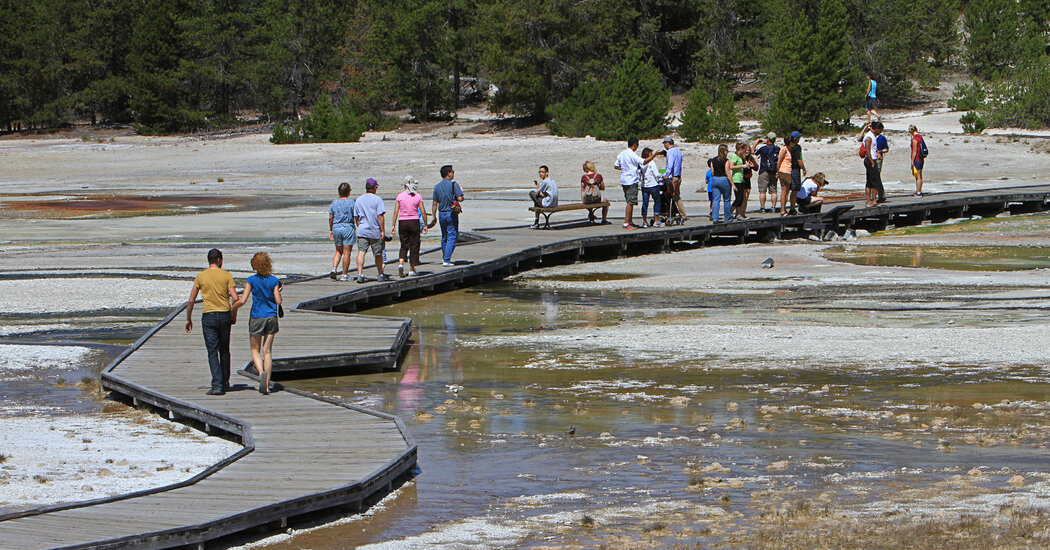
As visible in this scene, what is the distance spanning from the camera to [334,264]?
1664cm

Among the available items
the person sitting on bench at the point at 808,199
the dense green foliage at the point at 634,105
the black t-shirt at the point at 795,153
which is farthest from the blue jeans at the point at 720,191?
the dense green foliage at the point at 634,105

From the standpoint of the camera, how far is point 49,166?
4956 centimetres

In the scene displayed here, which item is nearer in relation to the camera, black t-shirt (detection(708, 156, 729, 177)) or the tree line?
black t-shirt (detection(708, 156, 729, 177))

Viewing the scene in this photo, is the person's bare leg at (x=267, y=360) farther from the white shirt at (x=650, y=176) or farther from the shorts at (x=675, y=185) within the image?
the shorts at (x=675, y=185)

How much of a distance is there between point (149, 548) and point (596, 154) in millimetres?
37143

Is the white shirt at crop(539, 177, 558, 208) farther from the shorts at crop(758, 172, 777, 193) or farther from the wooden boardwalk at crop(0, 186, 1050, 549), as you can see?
the shorts at crop(758, 172, 777, 193)

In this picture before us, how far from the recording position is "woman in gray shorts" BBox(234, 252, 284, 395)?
10.2 metres

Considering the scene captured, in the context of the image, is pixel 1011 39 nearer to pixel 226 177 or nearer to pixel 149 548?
pixel 226 177

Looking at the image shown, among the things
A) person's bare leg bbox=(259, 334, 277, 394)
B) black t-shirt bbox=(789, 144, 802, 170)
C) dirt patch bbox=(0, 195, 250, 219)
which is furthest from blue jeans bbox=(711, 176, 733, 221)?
dirt patch bbox=(0, 195, 250, 219)

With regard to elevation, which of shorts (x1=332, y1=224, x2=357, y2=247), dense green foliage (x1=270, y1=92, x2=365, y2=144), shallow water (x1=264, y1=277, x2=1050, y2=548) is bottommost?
shallow water (x1=264, y1=277, x2=1050, y2=548)

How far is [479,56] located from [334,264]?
153 ft

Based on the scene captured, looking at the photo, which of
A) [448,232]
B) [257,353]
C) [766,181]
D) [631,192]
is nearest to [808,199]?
[766,181]

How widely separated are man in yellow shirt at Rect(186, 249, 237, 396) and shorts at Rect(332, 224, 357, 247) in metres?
5.45

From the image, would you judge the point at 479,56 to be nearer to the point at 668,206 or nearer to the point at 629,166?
the point at 668,206
